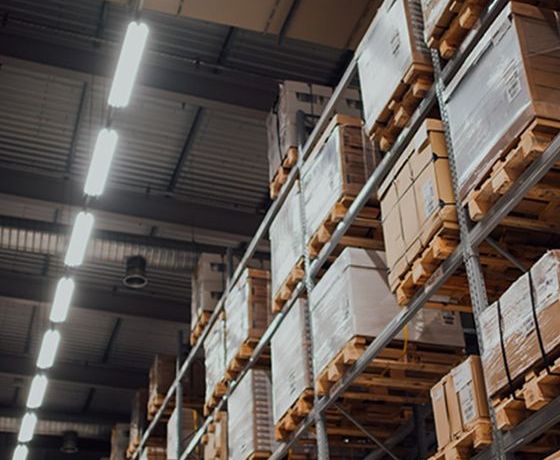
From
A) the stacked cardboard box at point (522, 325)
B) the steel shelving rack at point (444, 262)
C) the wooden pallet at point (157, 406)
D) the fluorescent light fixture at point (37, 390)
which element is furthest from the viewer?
the fluorescent light fixture at point (37, 390)

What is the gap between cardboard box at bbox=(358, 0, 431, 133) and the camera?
6.92 metres

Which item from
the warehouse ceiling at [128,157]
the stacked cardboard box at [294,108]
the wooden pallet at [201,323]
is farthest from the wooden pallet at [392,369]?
the wooden pallet at [201,323]

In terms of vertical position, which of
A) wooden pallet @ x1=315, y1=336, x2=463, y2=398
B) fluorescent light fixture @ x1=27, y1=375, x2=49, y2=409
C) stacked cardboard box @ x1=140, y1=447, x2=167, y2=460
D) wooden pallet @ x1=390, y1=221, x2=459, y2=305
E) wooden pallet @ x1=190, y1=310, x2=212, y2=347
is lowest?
wooden pallet @ x1=315, y1=336, x2=463, y2=398

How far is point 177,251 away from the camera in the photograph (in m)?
15.1

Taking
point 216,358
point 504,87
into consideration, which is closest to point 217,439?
point 216,358

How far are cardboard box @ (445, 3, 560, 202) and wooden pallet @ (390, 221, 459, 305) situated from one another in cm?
37

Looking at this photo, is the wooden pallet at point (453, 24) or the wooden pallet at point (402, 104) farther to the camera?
the wooden pallet at point (402, 104)

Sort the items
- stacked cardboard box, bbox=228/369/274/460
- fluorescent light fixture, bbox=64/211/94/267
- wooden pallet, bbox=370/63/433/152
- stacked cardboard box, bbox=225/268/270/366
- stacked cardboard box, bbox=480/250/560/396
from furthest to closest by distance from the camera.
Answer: fluorescent light fixture, bbox=64/211/94/267 < stacked cardboard box, bbox=225/268/270/366 < stacked cardboard box, bbox=228/369/274/460 < wooden pallet, bbox=370/63/433/152 < stacked cardboard box, bbox=480/250/560/396

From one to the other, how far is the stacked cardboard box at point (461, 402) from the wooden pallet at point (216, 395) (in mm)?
5252

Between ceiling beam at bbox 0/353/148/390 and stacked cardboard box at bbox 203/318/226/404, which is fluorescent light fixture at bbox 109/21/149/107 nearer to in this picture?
stacked cardboard box at bbox 203/318/226/404

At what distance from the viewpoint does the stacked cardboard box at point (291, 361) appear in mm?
8383

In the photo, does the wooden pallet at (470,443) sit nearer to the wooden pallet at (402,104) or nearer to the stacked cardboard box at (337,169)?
the wooden pallet at (402,104)

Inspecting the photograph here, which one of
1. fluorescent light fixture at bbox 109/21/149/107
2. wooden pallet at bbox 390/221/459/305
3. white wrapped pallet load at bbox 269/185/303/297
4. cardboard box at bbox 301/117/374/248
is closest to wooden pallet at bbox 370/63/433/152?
cardboard box at bbox 301/117/374/248

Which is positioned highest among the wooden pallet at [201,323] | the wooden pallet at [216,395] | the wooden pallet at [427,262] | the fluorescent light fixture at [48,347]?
the fluorescent light fixture at [48,347]
